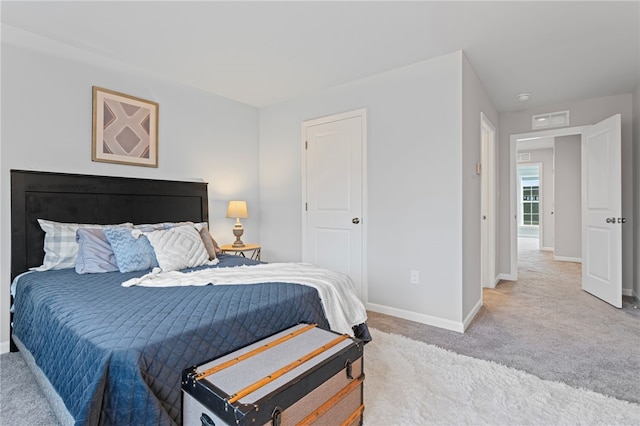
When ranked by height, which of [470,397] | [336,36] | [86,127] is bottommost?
[470,397]

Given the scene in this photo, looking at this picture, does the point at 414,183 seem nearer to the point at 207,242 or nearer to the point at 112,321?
the point at 207,242

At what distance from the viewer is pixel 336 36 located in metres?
2.46

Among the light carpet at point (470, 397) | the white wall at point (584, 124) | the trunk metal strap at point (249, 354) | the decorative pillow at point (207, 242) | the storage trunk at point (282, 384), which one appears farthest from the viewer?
the white wall at point (584, 124)

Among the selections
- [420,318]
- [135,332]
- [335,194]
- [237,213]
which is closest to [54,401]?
[135,332]

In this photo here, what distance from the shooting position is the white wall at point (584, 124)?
149 inches

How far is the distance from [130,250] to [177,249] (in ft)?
1.02

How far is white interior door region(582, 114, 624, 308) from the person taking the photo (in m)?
3.38

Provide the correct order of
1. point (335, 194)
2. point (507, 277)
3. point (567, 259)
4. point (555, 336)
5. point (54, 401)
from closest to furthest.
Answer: point (54, 401)
point (555, 336)
point (335, 194)
point (507, 277)
point (567, 259)

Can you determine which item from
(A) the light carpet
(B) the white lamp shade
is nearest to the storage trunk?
(A) the light carpet

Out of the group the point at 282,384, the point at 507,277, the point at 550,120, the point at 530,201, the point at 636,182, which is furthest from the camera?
the point at 530,201

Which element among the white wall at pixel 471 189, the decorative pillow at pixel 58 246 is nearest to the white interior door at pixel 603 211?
the white wall at pixel 471 189

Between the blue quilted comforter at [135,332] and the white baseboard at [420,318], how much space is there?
1.38 metres

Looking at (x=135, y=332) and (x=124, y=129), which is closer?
(x=135, y=332)

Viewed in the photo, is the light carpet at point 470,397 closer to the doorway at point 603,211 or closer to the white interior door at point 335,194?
the white interior door at point 335,194
